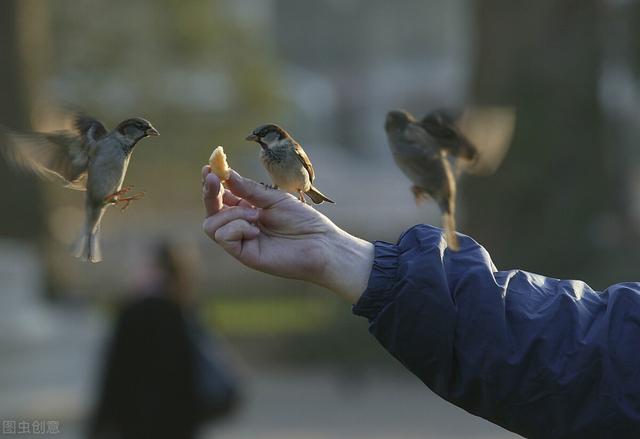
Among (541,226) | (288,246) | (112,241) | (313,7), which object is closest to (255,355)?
(541,226)

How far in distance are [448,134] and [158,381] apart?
4400 mm

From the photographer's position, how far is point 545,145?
43.6ft

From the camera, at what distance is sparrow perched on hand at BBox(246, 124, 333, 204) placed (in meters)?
2.84

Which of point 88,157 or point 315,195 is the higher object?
point 88,157

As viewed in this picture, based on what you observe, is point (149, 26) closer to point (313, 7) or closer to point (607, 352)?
point (607, 352)

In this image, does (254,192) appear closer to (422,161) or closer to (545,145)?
(422,161)

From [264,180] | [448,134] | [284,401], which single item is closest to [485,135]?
[448,134]

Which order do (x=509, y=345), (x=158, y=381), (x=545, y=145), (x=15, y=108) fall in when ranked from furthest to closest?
(x=15, y=108) → (x=545, y=145) → (x=158, y=381) → (x=509, y=345)

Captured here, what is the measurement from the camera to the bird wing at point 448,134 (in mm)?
2623

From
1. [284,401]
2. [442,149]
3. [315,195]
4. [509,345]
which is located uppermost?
[442,149]

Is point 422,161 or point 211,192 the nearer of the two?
point 422,161

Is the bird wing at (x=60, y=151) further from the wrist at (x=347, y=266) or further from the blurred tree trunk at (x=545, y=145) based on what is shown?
the blurred tree trunk at (x=545, y=145)

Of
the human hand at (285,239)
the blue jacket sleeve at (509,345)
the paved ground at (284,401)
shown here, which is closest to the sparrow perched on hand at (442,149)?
the blue jacket sleeve at (509,345)

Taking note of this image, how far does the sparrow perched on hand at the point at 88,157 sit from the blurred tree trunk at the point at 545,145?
10766mm
